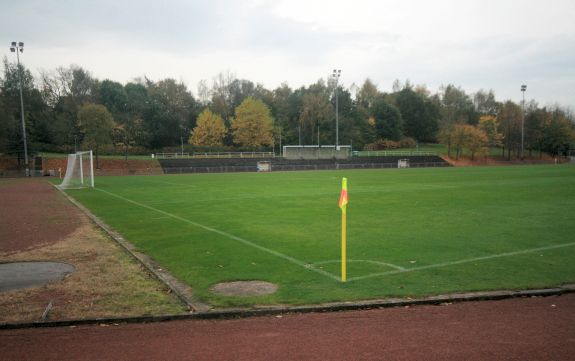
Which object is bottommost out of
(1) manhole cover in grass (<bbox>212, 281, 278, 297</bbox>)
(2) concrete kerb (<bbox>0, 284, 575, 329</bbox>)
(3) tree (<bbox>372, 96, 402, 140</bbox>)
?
(1) manhole cover in grass (<bbox>212, 281, 278, 297</bbox>)

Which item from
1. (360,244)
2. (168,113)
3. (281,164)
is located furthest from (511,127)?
(360,244)

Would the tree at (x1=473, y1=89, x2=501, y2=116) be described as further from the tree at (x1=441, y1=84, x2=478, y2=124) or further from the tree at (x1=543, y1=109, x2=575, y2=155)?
the tree at (x1=543, y1=109, x2=575, y2=155)

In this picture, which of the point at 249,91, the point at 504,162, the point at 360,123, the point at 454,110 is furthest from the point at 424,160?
the point at 454,110

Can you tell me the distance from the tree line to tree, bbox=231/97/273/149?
0.19 m

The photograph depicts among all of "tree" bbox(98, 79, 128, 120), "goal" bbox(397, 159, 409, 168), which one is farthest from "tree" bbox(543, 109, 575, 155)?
"tree" bbox(98, 79, 128, 120)

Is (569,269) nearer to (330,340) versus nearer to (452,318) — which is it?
(452,318)

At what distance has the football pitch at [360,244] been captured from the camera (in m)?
7.49

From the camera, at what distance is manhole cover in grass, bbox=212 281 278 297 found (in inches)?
277

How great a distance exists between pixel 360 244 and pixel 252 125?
74.5m

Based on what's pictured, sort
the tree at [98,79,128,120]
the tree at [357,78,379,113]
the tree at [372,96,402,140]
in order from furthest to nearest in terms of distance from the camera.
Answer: the tree at [357,78,379,113] < the tree at [372,96,402,140] < the tree at [98,79,128,120]

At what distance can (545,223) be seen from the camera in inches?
535

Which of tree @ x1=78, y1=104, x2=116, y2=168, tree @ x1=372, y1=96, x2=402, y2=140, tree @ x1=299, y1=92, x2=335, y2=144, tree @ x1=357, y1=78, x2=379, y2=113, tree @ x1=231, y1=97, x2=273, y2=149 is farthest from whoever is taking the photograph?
tree @ x1=357, y1=78, x2=379, y2=113

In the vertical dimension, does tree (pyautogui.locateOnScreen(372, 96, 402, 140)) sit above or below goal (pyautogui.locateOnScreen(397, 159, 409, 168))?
above

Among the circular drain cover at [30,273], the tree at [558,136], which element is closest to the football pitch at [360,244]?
the circular drain cover at [30,273]
